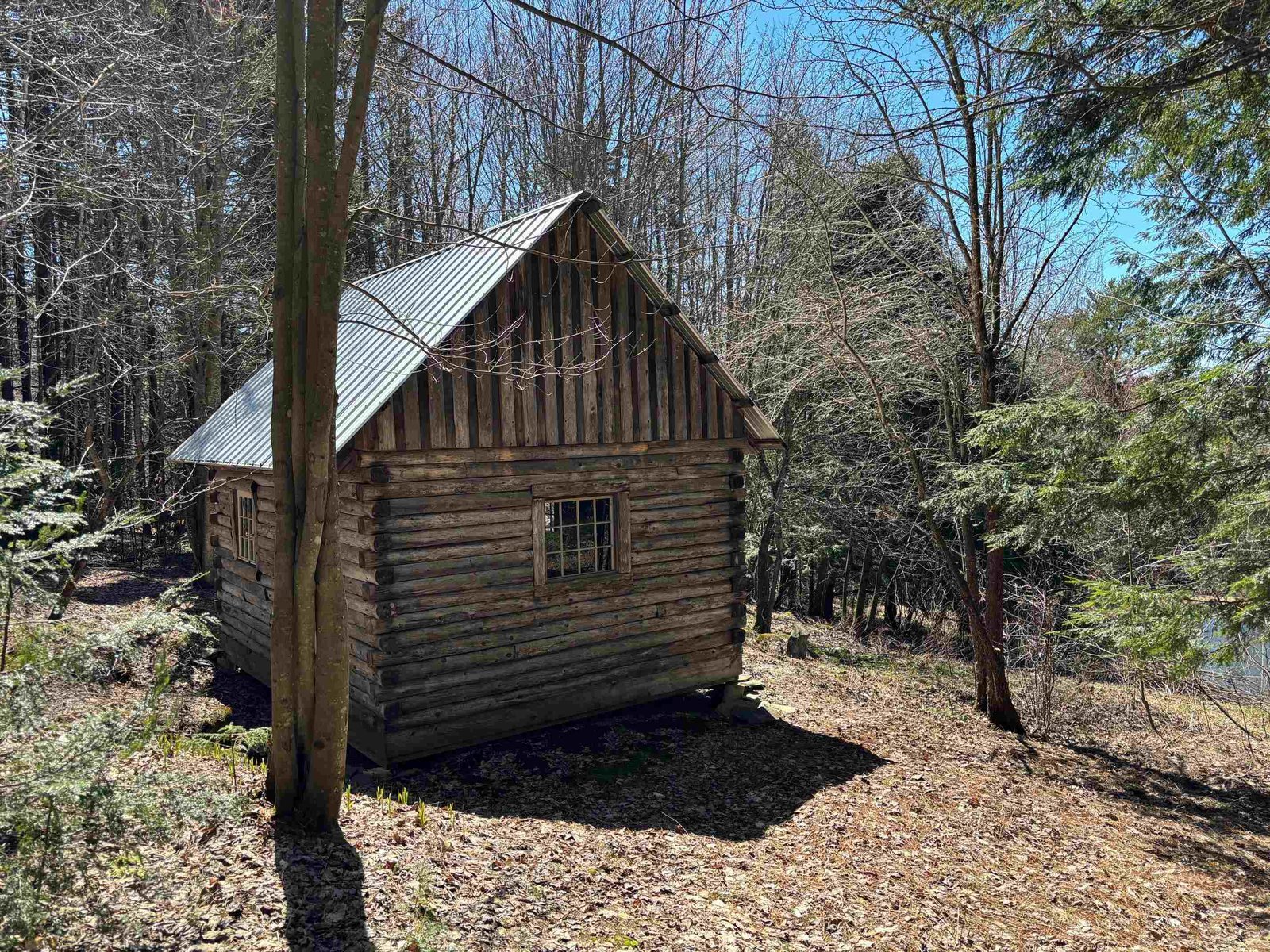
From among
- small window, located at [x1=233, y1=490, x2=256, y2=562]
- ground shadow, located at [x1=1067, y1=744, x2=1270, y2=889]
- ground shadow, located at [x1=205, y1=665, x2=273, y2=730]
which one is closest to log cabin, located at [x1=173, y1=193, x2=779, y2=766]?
small window, located at [x1=233, y1=490, x2=256, y2=562]

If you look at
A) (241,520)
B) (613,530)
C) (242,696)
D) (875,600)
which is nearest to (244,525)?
(241,520)

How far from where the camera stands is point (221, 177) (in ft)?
57.3

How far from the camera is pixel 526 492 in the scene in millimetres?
9227

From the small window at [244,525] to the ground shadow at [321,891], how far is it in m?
6.64

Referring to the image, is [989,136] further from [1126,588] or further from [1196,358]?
[1126,588]

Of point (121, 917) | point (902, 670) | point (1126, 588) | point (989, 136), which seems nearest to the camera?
point (121, 917)

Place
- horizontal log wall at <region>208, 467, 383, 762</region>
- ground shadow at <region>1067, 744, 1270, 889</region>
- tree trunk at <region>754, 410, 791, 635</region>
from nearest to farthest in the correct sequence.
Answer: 1. ground shadow at <region>1067, 744, 1270, 889</region>
2. horizontal log wall at <region>208, 467, 383, 762</region>
3. tree trunk at <region>754, 410, 791, 635</region>

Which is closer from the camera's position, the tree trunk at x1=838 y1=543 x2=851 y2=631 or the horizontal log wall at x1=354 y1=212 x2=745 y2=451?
the horizontal log wall at x1=354 y1=212 x2=745 y2=451

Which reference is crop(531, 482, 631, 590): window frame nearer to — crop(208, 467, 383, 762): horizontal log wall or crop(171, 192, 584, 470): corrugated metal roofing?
crop(208, 467, 383, 762): horizontal log wall

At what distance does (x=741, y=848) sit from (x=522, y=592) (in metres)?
3.59

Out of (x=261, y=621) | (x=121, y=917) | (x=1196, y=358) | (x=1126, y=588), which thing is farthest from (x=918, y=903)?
(x=261, y=621)

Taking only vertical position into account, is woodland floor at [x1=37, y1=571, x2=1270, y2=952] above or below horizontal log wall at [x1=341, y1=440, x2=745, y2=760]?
below

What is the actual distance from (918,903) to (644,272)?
7.04 meters

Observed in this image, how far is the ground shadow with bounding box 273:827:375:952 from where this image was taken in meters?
4.66
